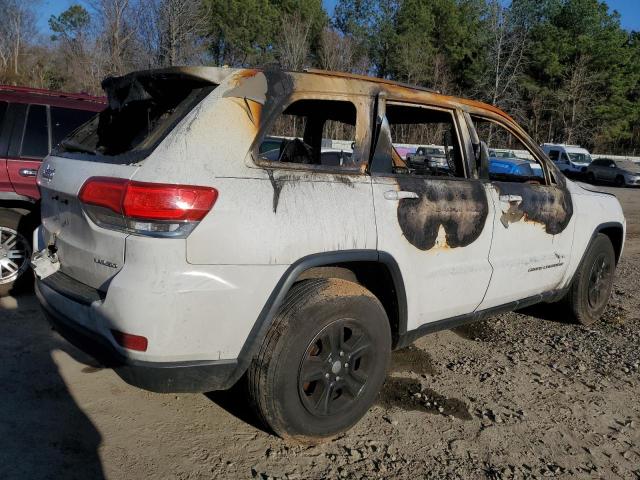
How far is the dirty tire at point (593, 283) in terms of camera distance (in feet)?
15.8

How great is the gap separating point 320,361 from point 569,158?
33080 mm

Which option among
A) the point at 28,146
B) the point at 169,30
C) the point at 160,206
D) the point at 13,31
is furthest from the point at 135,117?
the point at 13,31

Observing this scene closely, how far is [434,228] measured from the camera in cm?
326

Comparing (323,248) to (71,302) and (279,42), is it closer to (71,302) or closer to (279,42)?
(71,302)

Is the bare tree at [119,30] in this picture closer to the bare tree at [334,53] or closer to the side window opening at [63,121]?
the bare tree at [334,53]

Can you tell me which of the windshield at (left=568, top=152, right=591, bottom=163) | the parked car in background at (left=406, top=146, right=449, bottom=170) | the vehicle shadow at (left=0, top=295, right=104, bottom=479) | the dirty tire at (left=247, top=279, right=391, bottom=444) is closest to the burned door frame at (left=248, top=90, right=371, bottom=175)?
the dirty tire at (left=247, top=279, right=391, bottom=444)

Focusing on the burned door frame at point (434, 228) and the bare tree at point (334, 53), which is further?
the bare tree at point (334, 53)

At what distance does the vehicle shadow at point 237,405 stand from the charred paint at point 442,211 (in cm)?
131

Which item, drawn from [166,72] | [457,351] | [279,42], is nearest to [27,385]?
Answer: [166,72]

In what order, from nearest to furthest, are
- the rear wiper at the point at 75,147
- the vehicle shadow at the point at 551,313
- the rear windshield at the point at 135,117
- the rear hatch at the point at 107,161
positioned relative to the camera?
the rear hatch at the point at 107,161, the rear windshield at the point at 135,117, the rear wiper at the point at 75,147, the vehicle shadow at the point at 551,313

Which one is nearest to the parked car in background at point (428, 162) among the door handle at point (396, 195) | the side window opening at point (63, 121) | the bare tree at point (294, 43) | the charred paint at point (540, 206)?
the charred paint at point (540, 206)

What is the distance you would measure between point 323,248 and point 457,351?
84.7 inches

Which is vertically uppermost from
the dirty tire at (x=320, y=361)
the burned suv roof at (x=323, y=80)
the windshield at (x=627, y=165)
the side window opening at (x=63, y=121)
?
the windshield at (x=627, y=165)

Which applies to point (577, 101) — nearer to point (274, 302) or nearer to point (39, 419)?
point (274, 302)
